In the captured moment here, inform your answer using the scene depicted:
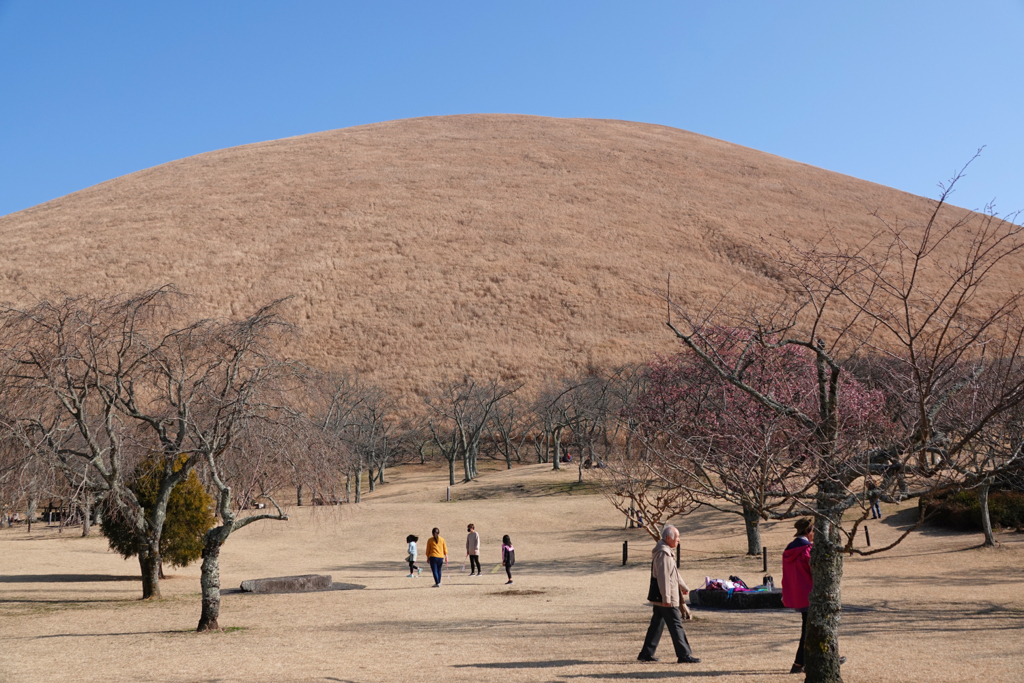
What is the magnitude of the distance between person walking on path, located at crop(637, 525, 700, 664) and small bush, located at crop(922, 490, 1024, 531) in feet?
55.7

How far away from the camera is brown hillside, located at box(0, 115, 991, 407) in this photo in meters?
70.4

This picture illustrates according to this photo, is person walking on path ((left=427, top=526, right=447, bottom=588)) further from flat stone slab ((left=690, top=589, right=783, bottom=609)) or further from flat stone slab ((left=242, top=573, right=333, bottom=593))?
flat stone slab ((left=690, top=589, right=783, bottom=609))

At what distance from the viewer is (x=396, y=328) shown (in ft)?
236

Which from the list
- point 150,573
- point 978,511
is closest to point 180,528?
point 150,573

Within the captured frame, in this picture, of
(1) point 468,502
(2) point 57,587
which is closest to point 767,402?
(2) point 57,587

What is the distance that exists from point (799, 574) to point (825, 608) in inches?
56.7

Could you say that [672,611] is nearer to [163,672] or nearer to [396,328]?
[163,672]

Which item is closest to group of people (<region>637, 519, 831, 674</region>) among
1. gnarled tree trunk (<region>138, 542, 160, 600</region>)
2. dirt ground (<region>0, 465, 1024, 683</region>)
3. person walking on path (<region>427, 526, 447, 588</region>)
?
dirt ground (<region>0, 465, 1024, 683</region>)

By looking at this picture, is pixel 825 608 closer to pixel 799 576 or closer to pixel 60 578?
pixel 799 576

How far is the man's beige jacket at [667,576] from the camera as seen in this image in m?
8.52

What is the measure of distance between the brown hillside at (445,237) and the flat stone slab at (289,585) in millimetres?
44475

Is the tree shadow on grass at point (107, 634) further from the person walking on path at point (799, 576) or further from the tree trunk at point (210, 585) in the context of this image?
the person walking on path at point (799, 576)

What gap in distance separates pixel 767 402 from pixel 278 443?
29.9ft

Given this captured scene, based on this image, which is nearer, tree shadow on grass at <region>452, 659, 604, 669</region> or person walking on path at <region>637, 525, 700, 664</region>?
person walking on path at <region>637, 525, 700, 664</region>
